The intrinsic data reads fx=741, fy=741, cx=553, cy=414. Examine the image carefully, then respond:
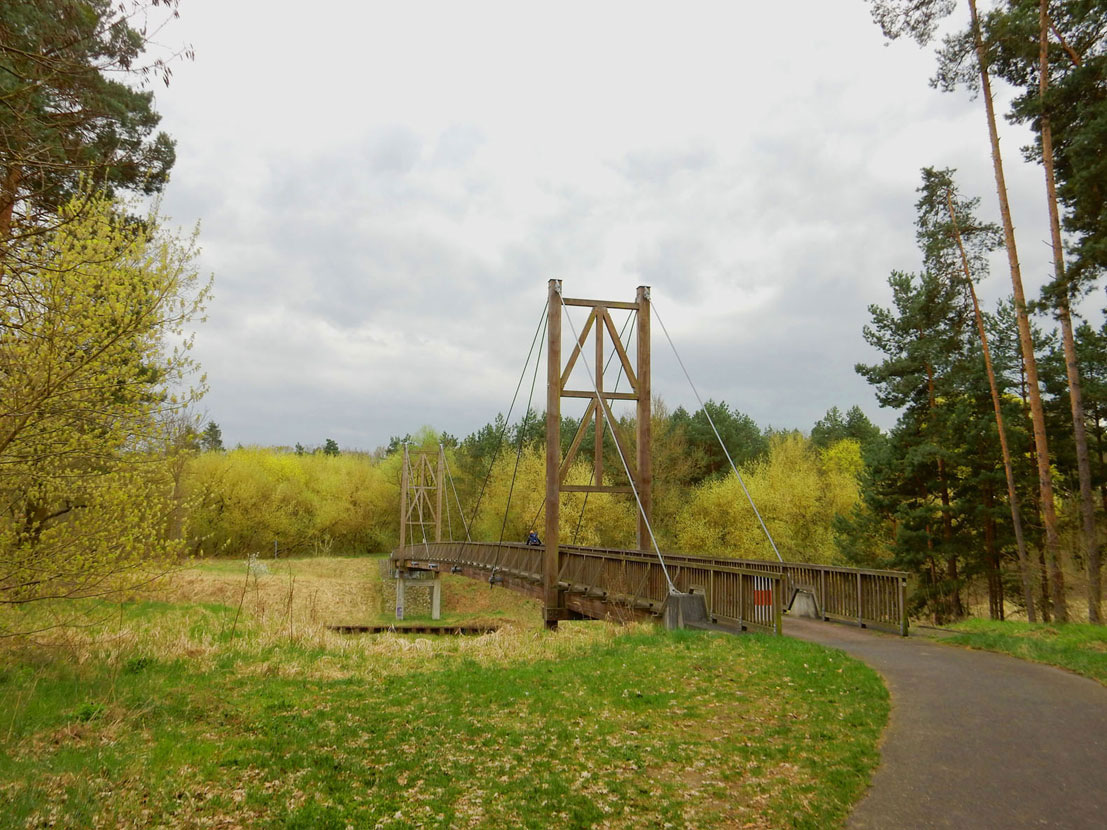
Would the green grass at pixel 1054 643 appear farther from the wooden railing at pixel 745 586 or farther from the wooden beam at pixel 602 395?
the wooden beam at pixel 602 395

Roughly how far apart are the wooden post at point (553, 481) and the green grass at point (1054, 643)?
7.37 m

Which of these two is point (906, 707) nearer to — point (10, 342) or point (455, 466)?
point (10, 342)

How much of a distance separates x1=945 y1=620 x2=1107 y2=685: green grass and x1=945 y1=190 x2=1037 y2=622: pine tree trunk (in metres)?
4.31

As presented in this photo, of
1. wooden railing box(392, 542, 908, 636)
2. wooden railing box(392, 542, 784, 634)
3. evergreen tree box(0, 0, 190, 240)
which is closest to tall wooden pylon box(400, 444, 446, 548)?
wooden railing box(392, 542, 784, 634)

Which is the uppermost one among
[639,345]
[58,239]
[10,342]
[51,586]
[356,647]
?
[639,345]

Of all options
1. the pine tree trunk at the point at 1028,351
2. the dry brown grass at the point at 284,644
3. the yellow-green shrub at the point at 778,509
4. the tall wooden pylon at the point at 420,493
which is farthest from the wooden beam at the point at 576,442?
the tall wooden pylon at the point at 420,493

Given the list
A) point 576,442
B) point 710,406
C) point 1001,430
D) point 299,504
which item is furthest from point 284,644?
point 299,504

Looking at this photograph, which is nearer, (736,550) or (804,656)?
(804,656)

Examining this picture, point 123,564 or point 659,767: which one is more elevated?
point 123,564

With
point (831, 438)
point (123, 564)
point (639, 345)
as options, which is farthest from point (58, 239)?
point (831, 438)

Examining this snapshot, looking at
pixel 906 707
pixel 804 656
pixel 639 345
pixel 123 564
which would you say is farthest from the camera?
pixel 639 345

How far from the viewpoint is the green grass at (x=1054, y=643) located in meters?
8.85

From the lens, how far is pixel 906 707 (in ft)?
22.5

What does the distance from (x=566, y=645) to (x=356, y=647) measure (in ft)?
9.70
